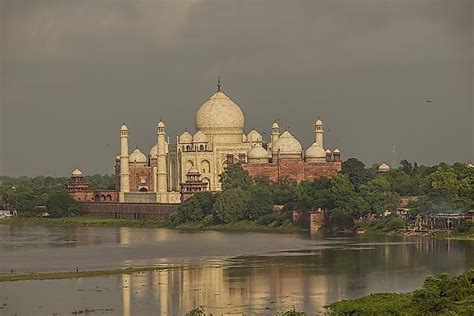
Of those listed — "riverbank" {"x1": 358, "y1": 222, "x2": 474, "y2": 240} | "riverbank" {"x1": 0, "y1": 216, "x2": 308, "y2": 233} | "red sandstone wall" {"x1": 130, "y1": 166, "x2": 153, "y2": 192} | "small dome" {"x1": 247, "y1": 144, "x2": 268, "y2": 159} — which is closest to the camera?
"riverbank" {"x1": 358, "y1": 222, "x2": 474, "y2": 240}

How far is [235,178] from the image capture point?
62.9 metres

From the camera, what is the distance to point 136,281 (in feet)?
111

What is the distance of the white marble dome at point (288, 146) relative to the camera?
65.9m

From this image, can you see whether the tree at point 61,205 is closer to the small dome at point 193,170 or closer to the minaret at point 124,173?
the minaret at point 124,173

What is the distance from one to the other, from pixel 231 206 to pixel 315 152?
982cm

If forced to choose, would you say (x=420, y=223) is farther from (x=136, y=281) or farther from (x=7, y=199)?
(x=7, y=199)

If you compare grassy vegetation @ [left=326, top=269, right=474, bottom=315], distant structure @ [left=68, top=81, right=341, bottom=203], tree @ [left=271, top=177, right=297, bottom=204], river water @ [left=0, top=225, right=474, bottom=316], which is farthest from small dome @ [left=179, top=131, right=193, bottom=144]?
grassy vegetation @ [left=326, top=269, right=474, bottom=315]

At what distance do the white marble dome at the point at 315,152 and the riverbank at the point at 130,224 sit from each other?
27.3 ft

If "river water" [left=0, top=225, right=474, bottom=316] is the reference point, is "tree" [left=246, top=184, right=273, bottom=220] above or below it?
above

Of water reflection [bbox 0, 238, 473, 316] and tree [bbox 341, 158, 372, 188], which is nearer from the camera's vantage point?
water reflection [bbox 0, 238, 473, 316]

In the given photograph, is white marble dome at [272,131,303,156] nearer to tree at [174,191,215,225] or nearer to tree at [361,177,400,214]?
tree at [174,191,215,225]

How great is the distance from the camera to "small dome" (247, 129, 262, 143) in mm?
70356

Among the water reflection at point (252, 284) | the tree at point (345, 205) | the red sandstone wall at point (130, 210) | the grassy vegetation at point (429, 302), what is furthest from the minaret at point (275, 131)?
the grassy vegetation at point (429, 302)

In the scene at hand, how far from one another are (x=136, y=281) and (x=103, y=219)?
33547mm
